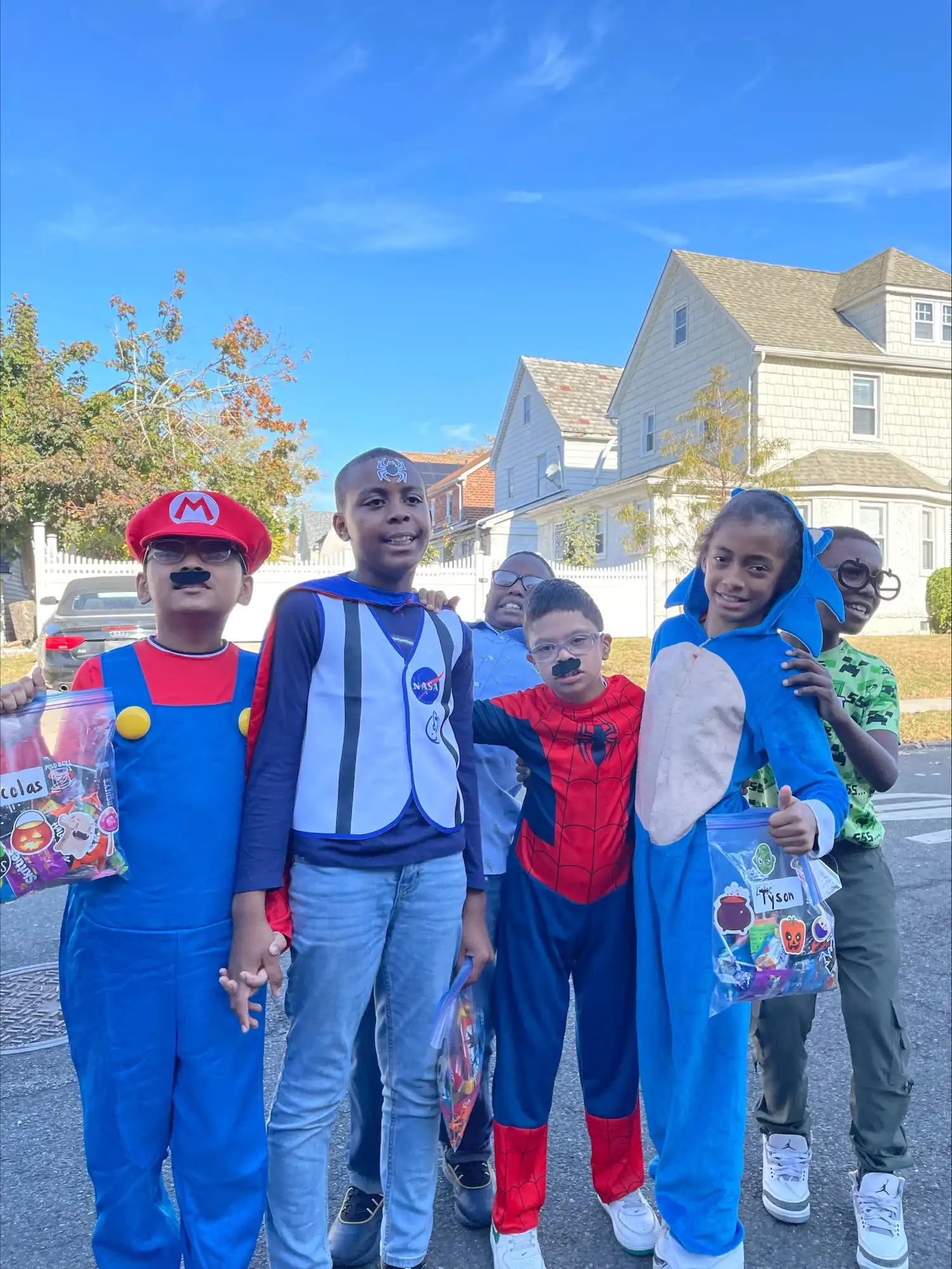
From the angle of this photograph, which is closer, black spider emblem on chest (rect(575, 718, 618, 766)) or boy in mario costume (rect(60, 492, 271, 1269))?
boy in mario costume (rect(60, 492, 271, 1269))

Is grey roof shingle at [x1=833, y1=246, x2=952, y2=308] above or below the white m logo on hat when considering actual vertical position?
above

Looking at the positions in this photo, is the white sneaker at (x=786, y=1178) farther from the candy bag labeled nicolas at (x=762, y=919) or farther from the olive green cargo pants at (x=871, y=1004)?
the candy bag labeled nicolas at (x=762, y=919)

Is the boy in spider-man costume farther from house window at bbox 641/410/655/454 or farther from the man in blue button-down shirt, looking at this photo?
→ house window at bbox 641/410/655/454

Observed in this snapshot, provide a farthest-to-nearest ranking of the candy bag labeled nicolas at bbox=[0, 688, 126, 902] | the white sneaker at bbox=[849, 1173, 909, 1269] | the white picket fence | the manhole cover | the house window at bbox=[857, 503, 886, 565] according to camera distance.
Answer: the house window at bbox=[857, 503, 886, 565]
the white picket fence
the manhole cover
the white sneaker at bbox=[849, 1173, 909, 1269]
the candy bag labeled nicolas at bbox=[0, 688, 126, 902]

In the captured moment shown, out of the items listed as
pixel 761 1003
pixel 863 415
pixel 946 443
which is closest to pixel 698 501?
pixel 863 415

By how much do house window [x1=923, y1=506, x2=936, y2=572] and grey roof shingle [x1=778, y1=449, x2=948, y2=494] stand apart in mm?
631

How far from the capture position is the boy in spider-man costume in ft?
8.25

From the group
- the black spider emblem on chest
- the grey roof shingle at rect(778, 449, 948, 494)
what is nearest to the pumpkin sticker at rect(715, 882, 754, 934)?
the black spider emblem on chest

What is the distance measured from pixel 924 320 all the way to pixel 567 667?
78.9ft

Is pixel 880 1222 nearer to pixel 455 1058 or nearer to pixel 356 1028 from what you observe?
pixel 455 1058

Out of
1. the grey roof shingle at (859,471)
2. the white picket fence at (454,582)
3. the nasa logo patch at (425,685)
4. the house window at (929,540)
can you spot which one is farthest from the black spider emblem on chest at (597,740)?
the house window at (929,540)

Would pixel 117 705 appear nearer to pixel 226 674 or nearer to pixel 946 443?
pixel 226 674

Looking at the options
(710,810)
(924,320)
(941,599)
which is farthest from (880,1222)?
(924,320)

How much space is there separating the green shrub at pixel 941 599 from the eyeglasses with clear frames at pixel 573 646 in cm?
2063
